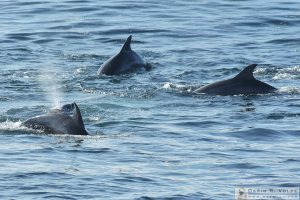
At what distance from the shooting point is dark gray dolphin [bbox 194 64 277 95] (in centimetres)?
2483

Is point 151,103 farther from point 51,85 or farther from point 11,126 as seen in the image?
point 11,126

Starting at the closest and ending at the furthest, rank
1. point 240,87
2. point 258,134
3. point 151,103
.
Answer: point 258,134 → point 151,103 → point 240,87

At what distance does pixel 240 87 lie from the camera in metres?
24.9

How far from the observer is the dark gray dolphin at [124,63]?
90.4 ft

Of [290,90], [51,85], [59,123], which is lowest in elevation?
[290,90]

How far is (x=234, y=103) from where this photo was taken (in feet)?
78.7

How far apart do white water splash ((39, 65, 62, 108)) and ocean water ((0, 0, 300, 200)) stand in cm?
5

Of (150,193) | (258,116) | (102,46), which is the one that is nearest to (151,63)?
(102,46)

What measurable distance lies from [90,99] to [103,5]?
17.9m

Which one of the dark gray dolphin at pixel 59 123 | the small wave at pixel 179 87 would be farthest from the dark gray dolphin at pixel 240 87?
the dark gray dolphin at pixel 59 123

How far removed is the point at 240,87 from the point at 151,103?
7.30 feet

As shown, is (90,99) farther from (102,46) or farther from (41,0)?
(41,0)

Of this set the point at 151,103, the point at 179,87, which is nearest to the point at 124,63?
the point at 179,87

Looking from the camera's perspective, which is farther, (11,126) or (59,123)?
(11,126)
